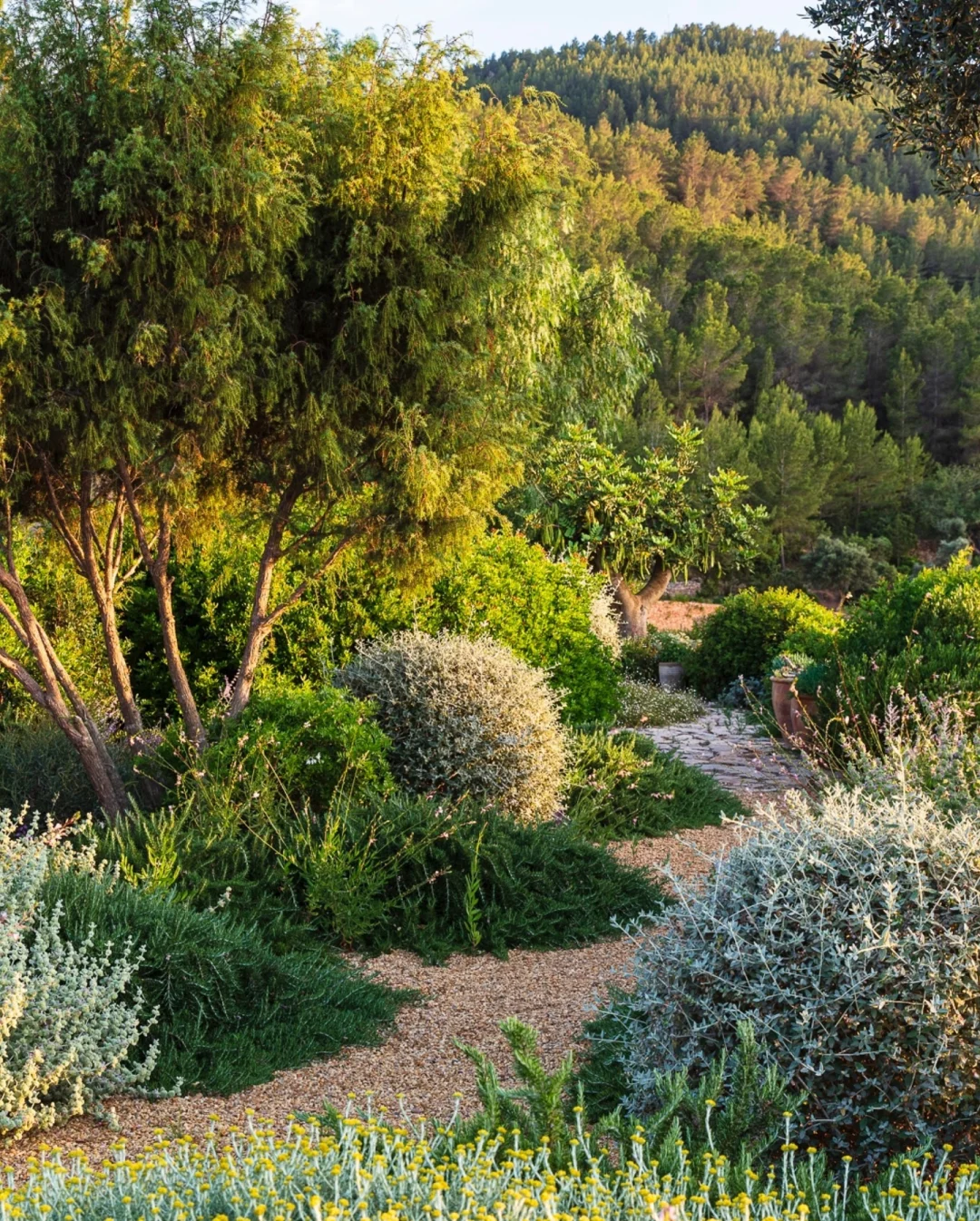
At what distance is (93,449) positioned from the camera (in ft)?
16.6

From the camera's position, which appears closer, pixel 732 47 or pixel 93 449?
pixel 93 449

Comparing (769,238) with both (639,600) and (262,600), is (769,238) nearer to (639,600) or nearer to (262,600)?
(639,600)

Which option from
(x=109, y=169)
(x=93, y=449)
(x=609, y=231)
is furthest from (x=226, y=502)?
(x=609, y=231)

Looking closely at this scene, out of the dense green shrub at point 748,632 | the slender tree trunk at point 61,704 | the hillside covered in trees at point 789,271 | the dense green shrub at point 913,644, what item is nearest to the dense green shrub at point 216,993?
the slender tree trunk at point 61,704

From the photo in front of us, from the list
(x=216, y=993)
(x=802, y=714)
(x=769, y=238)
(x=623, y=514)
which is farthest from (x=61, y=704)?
(x=769, y=238)

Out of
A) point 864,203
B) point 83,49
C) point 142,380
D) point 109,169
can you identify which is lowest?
point 142,380

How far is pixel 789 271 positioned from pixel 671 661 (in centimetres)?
2830

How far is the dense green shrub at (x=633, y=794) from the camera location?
6363 mm

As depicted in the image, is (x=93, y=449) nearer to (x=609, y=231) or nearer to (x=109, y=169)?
(x=109, y=169)

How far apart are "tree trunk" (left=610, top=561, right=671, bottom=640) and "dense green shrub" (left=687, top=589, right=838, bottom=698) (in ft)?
7.67

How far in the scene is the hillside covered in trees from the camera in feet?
101

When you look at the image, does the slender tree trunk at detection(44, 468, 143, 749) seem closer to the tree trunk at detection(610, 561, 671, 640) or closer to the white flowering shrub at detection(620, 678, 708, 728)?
the white flowering shrub at detection(620, 678, 708, 728)

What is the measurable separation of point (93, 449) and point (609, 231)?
33.3 m

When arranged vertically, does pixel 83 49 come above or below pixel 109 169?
above
